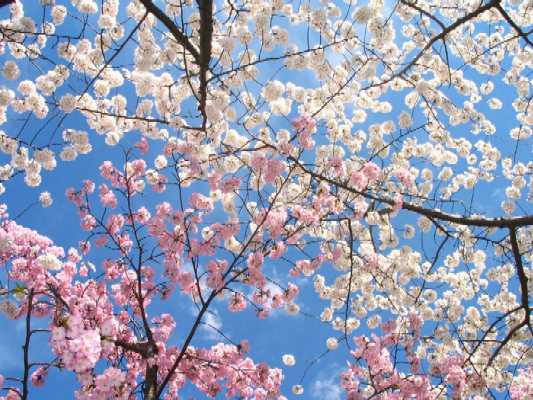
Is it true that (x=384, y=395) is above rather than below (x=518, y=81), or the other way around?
below

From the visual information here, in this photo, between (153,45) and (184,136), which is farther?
(184,136)

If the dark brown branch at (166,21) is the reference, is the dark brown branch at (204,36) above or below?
above

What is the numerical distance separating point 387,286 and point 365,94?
2.71 m

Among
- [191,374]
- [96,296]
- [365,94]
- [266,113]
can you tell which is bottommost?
[191,374]

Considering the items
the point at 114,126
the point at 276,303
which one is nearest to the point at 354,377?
the point at 276,303

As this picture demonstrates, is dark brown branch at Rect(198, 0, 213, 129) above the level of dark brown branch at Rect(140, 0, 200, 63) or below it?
above

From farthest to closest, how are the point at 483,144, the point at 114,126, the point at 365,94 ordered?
the point at 483,144
the point at 365,94
the point at 114,126

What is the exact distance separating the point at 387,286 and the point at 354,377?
150 cm

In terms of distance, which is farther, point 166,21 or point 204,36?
point 204,36

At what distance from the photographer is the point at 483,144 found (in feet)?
27.3

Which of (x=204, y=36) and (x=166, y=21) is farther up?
(x=204, y=36)

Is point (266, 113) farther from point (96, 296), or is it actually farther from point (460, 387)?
point (460, 387)

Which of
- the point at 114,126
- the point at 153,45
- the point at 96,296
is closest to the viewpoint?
the point at 153,45

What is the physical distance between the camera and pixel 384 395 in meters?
6.05
